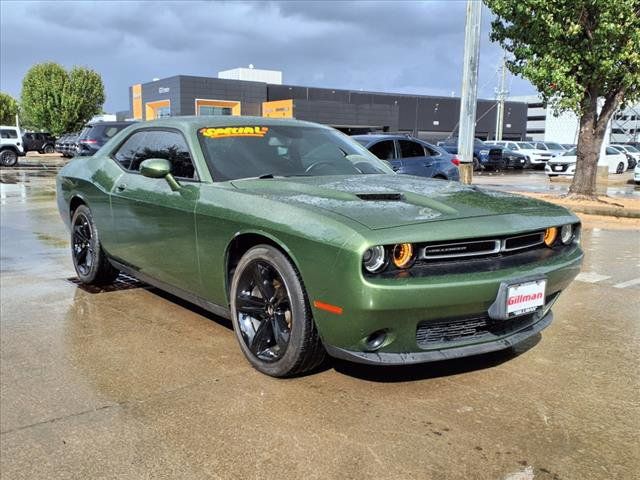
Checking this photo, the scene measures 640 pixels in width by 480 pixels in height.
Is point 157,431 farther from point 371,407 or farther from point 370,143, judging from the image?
point 370,143

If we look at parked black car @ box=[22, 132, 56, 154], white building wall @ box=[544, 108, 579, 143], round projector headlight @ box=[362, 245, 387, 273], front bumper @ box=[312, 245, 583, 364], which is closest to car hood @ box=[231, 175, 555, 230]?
round projector headlight @ box=[362, 245, 387, 273]

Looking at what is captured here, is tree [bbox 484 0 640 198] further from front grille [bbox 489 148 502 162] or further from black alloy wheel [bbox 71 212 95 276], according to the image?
front grille [bbox 489 148 502 162]

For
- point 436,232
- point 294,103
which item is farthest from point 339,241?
point 294,103

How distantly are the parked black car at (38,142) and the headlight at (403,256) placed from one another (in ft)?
150

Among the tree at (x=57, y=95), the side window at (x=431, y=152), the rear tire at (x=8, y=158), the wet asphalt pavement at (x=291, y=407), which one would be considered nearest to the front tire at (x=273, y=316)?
the wet asphalt pavement at (x=291, y=407)

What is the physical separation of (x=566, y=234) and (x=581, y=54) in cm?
1044

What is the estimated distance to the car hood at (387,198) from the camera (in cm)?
303

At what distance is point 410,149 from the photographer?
11609 mm

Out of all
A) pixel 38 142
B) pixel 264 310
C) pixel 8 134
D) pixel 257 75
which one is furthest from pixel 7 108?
pixel 264 310

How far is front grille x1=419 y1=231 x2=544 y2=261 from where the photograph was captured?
9.68 feet

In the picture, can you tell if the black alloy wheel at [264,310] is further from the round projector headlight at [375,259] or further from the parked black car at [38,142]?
the parked black car at [38,142]

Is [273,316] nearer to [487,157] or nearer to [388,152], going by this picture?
[388,152]

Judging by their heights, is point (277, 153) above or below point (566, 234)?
above

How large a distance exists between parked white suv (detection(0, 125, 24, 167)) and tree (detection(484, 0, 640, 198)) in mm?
24196
